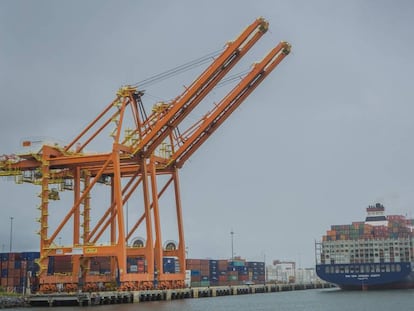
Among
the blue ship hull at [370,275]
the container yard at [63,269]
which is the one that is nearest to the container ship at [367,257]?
the blue ship hull at [370,275]

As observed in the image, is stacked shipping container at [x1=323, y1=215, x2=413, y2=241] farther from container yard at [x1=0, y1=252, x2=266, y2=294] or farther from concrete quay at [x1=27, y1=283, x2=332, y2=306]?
concrete quay at [x1=27, y1=283, x2=332, y2=306]

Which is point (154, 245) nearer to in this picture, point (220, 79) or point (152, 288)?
point (152, 288)

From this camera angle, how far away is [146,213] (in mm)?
45156

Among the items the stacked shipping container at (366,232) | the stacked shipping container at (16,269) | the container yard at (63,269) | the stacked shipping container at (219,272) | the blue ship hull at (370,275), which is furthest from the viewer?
the stacked shipping container at (219,272)

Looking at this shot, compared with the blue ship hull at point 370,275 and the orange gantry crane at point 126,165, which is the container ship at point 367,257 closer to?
the blue ship hull at point 370,275

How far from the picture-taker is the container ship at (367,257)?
205 feet

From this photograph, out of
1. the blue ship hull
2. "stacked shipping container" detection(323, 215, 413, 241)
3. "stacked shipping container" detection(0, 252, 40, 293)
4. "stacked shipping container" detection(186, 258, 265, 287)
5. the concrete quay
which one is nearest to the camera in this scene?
the concrete quay

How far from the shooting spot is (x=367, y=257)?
63.8 metres

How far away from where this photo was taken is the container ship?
6253cm

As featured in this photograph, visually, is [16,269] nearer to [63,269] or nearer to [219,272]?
[63,269]

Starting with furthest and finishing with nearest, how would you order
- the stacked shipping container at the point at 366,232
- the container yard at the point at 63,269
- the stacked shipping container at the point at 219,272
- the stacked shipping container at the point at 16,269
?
the stacked shipping container at the point at 219,272, the stacked shipping container at the point at 366,232, the stacked shipping container at the point at 16,269, the container yard at the point at 63,269

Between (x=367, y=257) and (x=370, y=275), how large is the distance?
5.92 ft

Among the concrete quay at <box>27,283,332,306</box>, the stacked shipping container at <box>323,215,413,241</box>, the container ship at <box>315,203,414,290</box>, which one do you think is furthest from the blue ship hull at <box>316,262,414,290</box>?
the concrete quay at <box>27,283,332,306</box>

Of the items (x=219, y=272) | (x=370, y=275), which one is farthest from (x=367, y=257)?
(x=219, y=272)
